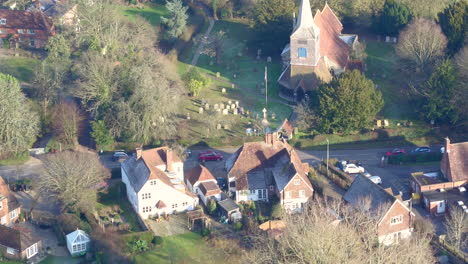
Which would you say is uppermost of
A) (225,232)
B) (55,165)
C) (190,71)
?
(190,71)

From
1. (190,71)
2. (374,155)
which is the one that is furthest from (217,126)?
(374,155)

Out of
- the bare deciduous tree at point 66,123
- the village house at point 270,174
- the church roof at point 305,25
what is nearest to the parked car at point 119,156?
the bare deciduous tree at point 66,123

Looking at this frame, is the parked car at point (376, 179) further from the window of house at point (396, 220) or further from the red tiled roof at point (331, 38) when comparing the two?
the red tiled roof at point (331, 38)

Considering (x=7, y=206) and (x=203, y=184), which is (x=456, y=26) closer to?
(x=203, y=184)

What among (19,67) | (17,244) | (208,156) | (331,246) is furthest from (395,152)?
(19,67)

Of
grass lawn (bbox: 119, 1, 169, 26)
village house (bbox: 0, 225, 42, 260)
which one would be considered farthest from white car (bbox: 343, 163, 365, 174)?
grass lawn (bbox: 119, 1, 169, 26)

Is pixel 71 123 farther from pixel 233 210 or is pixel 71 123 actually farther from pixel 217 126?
pixel 233 210
